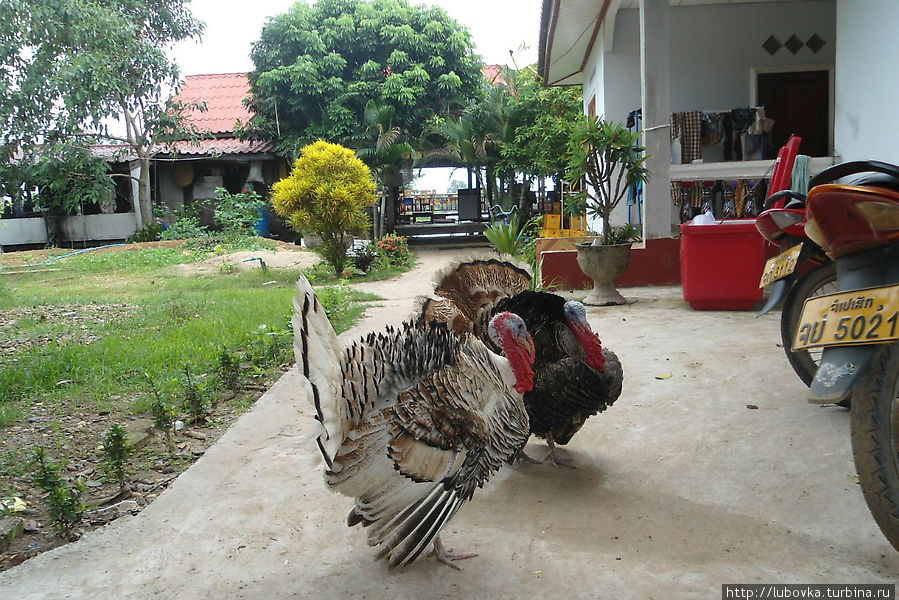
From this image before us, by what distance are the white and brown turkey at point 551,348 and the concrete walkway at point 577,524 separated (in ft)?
1.03

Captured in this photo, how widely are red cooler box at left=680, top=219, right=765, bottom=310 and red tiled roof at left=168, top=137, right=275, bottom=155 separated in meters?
17.8

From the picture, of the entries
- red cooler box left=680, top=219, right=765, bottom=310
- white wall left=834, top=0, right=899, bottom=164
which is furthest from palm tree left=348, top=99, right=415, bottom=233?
red cooler box left=680, top=219, right=765, bottom=310

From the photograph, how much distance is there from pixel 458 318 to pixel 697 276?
3.72 m

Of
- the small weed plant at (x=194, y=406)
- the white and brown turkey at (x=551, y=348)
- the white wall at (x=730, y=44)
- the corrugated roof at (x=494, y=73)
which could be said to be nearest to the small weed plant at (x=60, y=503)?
the small weed plant at (x=194, y=406)

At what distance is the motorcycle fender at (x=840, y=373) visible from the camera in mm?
2111

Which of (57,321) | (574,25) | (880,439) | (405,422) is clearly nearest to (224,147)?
(574,25)

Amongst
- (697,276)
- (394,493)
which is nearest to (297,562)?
(394,493)

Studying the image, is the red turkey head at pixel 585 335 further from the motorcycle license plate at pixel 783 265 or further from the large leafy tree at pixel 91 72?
the large leafy tree at pixel 91 72

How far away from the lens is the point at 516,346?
287 centimetres

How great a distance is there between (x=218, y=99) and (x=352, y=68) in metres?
6.12

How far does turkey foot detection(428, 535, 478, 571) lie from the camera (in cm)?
251

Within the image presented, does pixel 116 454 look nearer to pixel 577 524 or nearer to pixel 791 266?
pixel 577 524

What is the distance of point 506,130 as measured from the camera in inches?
774

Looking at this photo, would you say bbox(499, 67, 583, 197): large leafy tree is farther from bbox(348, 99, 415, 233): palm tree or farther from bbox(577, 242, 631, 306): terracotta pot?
bbox(577, 242, 631, 306): terracotta pot
